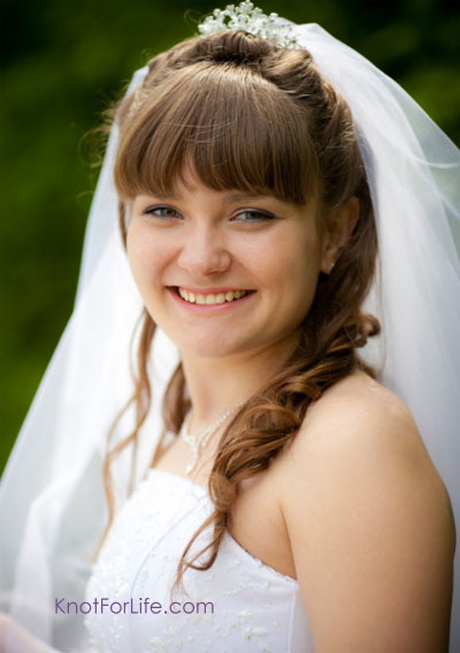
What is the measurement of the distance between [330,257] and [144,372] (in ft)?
2.95

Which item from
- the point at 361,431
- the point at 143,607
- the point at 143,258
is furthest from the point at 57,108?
the point at 361,431

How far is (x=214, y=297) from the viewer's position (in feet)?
6.57

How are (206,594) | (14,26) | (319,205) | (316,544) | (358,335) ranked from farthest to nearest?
(14,26), (358,335), (319,205), (206,594), (316,544)

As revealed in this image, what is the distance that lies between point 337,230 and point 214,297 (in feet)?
1.33

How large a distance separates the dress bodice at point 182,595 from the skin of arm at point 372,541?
0.17 m

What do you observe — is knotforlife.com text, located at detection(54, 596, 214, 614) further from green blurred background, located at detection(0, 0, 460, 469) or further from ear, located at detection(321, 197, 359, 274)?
green blurred background, located at detection(0, 0, 460, 469)

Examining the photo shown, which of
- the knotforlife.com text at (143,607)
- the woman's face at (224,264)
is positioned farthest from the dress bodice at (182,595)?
the woman's face at (224,264)

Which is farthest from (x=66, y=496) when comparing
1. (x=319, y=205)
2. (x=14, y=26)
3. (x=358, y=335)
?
(x=14, y=26)

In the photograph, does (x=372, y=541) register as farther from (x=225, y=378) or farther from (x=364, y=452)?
(x=225, y=378)

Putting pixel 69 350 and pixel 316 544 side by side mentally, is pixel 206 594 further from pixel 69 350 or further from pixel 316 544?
pixel 69 350

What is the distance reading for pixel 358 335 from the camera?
2.16 metres

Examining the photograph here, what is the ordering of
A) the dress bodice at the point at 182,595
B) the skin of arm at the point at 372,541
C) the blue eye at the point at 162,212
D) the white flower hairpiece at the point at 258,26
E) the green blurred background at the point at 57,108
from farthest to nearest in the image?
the green blurred background at the point at 57,108, the white flower hairpiece at the point at 258,26, the blue eye at the point at 162,212, the dress bodice at the point at 182,595, the skin of arm at the point at 372,541

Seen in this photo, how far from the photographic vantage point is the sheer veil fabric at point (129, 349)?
201 cm

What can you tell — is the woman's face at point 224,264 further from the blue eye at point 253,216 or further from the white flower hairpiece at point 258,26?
the white flower hairpiece at point 258,26
